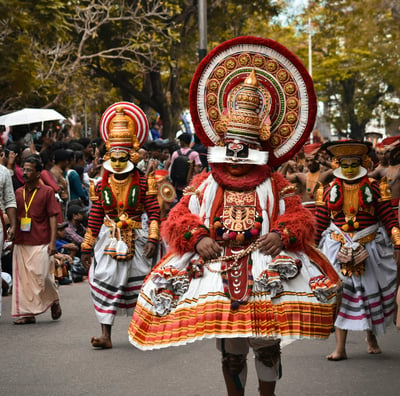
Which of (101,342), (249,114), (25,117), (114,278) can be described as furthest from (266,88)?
(25,117)

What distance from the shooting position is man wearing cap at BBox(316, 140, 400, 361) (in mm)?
8203

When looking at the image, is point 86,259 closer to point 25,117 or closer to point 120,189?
point 120,189

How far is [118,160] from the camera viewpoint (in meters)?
8.74

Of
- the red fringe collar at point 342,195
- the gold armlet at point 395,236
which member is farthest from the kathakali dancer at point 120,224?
the gold armlet at point 395,236

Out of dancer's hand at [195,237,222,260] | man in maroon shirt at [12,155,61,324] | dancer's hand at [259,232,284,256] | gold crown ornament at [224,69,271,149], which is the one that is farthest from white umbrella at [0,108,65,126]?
dancer's hand at [259,232,284,256]

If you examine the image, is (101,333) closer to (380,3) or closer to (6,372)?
(6,372)

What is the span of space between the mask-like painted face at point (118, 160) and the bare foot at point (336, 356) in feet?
8.66

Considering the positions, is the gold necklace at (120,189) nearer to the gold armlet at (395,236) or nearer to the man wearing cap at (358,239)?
the man wearing cap at (358,239)

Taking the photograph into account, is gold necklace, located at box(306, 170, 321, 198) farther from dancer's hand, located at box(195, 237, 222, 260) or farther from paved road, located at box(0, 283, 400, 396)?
dancer's hand, located at box(195, 237, 222, 260)

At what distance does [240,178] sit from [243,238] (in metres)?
0.44

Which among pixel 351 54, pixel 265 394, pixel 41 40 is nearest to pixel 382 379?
pixel 265 394

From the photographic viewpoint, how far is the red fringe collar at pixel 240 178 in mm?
5965

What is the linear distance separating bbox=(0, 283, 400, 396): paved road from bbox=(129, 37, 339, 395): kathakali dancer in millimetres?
1305

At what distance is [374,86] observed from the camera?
47438 mm
